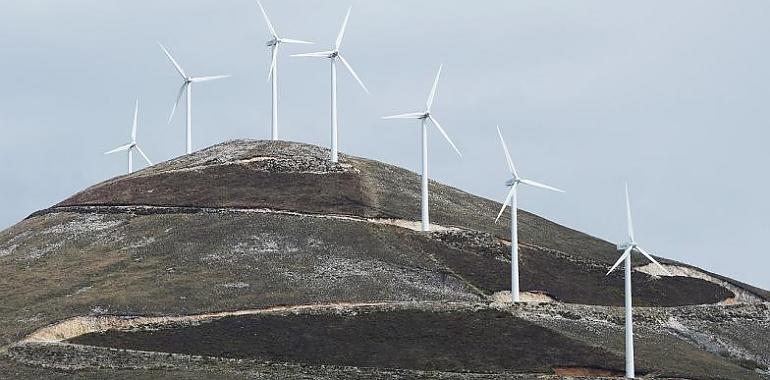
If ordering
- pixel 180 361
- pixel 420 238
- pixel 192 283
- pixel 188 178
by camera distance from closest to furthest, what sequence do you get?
pixel 180 361 → pixel 192 283 → pixel 420 238 → pixel 188 178

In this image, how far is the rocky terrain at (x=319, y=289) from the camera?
93.1m

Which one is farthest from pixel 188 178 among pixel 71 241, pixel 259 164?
pixel 71 241

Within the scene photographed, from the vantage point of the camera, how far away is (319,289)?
111 m

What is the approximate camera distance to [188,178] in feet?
490

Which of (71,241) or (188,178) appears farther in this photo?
(188,178)

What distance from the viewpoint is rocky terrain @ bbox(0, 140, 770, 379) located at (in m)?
93.1

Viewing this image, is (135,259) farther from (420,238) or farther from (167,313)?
(420,238)

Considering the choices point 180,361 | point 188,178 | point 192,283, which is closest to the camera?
point 180,361

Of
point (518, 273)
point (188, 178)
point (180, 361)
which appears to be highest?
point (188, 178)

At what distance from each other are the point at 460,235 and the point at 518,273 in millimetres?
12558

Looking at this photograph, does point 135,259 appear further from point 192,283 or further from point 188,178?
point 188,178

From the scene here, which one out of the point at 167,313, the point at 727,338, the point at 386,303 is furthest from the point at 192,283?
the point at 727,338

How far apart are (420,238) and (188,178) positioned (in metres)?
33.5

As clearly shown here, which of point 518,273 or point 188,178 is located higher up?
point 188,178
